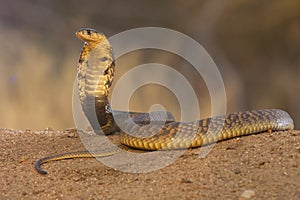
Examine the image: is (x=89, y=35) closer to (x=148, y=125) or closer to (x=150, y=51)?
(x=148, y=125)

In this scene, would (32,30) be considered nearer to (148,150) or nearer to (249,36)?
(249,36)

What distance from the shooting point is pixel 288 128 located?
3.83 meters

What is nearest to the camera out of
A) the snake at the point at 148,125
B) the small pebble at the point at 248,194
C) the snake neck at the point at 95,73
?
the small pebble at the point at 248,194

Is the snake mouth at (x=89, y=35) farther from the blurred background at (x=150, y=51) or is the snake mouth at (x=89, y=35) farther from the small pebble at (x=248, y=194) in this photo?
the blurred background at (x=150, y=51)

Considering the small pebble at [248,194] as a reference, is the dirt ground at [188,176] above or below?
above

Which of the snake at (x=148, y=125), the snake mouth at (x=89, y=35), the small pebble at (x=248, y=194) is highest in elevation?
the snake mouth at (x=89, y=35)

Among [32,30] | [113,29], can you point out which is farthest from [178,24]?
[32,30]

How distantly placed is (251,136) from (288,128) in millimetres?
428

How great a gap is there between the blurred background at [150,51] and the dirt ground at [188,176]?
3973 millimetres


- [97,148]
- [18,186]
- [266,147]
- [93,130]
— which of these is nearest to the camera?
[18,186]

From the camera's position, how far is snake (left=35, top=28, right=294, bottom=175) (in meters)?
3.44

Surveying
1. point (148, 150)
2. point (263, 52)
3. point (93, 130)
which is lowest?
point (148, 150)

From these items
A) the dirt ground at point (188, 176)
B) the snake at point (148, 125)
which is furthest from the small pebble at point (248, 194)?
the snake at point (148, 125)

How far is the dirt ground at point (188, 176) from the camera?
2568 mm
